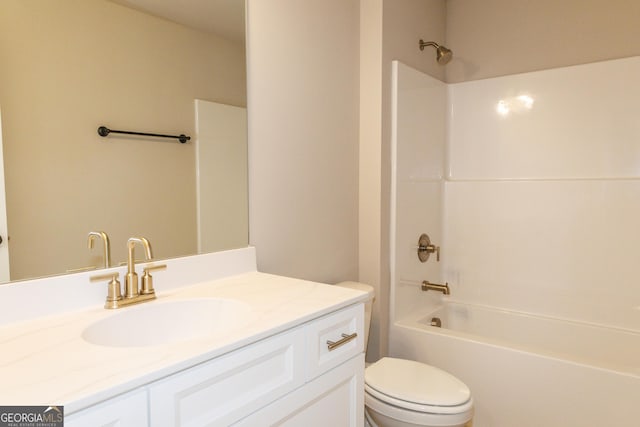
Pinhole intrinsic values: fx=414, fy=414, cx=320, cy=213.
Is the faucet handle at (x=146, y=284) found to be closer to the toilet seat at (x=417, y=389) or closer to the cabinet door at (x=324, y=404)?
the cabinet door at (x=324, y=404)

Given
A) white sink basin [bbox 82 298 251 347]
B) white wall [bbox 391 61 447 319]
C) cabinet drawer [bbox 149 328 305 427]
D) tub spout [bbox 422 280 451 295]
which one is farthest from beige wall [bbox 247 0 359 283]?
cabinet drawer [bbox 149 328 305 427]

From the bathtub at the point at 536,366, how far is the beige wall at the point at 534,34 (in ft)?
4.90

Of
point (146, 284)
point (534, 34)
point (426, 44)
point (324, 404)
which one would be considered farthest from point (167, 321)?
point (534, 34)

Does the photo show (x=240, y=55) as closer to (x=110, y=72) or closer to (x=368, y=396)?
(x=110, y=72)

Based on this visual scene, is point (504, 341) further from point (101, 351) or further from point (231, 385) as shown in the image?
point (101, 351)

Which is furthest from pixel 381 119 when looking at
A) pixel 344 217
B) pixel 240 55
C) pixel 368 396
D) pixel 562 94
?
pixel 368 396

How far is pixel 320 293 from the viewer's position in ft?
3.99

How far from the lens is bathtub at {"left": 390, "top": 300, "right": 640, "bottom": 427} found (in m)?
1.65

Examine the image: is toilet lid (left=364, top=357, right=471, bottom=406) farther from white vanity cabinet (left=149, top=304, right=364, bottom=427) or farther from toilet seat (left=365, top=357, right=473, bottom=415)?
white vanity cabinet (left=149, top=304, right=364, bottom=427)

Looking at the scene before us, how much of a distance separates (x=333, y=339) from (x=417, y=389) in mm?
640

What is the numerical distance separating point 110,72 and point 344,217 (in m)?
1.23

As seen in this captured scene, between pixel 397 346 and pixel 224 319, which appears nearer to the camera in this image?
pixel 224 319

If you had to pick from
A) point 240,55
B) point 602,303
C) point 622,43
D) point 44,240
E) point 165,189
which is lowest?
point 602,303

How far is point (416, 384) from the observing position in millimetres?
1614
